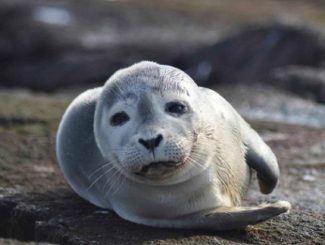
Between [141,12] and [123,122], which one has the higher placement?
[141,12]

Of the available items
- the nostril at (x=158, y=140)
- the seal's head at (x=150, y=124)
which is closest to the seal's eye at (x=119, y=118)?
the seal's head at (x=150, y=124)

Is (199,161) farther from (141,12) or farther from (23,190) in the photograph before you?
(141,12)

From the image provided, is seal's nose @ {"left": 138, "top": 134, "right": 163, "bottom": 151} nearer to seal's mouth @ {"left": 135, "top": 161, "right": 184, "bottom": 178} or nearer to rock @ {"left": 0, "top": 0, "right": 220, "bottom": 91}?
seal's mouth @ {"left": 135, "top": 161, "right": 184, "bottom": 178}

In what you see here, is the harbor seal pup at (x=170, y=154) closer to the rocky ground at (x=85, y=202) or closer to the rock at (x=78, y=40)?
the rocky ground at (x=85, y=202)

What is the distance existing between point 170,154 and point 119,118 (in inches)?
Result: 15.3

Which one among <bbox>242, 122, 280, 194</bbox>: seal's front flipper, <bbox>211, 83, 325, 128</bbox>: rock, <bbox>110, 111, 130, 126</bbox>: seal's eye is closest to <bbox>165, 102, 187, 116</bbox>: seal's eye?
<bbox>110, 111, 130, 126</bbox>: seal's eye

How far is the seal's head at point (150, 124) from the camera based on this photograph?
4.66 metres

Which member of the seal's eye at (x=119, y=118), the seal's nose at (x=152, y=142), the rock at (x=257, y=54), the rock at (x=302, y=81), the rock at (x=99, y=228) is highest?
the rock at (x=257, y=54)

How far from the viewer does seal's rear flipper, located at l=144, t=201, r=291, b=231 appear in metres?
4.94

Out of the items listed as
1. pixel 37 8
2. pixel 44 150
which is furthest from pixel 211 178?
pixel 37 8

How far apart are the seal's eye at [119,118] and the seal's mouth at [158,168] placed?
0.84 ft

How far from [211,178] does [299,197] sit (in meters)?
1.00

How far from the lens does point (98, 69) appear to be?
12.0 metres

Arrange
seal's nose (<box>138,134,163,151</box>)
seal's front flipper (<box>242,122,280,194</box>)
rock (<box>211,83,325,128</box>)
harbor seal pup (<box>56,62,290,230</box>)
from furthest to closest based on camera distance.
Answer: rock (<box>211,83,325,128</box>) → seal's front flipper (<box>242,122,280,194</box>) → harbor seal pup (<box>56,62,290,230</box>) → seal's nose (<box>138,134,163,151</box>)
